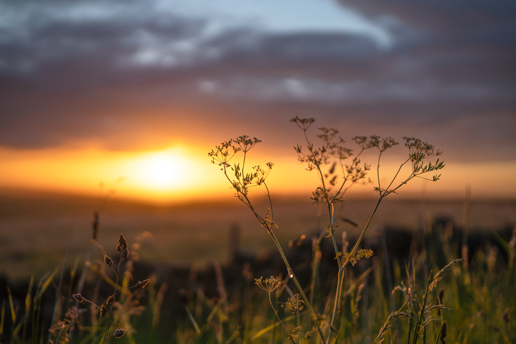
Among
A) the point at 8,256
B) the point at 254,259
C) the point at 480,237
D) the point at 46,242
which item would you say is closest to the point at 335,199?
the point at 254,259

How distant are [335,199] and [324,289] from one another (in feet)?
21.3

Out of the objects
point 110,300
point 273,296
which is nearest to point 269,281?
point 110,300

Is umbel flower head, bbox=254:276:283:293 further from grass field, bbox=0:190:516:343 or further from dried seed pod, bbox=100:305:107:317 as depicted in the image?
dried seed pod, bbox=100:305:107:317

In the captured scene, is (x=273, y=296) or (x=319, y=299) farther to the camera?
(x=273, y=296)

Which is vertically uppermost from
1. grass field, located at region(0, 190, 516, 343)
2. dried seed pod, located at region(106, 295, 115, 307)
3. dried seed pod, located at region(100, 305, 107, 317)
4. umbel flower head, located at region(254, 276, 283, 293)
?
umbel flower head, located at region(254, 276, 283, 293)

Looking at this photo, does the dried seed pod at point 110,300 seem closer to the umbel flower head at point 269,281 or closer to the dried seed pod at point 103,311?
the dried seed pod at point 103,311

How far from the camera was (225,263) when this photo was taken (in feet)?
30.8

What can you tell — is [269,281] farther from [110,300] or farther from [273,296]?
[273,296]

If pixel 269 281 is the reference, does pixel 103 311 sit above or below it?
below

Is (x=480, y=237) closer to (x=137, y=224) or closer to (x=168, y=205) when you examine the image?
(x=137, y=224)

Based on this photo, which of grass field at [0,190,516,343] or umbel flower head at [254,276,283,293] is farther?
grass field at [0,190,516,343]

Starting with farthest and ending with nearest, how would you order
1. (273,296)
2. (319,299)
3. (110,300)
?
(273,296), (319,299), (110,300)

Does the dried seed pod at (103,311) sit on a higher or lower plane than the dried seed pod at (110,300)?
lower

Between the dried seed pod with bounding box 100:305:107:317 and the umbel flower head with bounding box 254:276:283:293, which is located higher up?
the umbel flower head with bounding box 254:276:283:293
